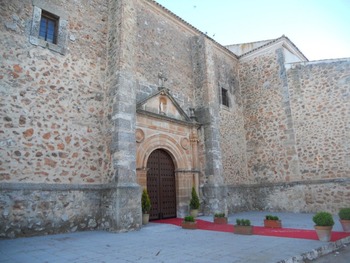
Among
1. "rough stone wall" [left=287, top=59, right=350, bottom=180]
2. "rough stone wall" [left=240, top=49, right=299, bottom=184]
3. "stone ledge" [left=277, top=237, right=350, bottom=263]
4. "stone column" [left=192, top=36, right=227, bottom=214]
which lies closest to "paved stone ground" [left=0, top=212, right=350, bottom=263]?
"stone ledge" [left=277, top=237, right=350, bottom=263]

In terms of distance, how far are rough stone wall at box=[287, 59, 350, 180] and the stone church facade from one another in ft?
0.14

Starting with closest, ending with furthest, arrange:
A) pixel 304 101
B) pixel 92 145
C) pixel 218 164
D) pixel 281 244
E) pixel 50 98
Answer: pixel 281 244
pixel 50 98
pixel 92 145
pixel 218 164
pixel 304 101

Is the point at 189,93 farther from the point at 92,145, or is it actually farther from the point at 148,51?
the point at 92,145

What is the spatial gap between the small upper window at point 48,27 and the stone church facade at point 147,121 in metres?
0.03

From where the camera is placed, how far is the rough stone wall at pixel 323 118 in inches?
415

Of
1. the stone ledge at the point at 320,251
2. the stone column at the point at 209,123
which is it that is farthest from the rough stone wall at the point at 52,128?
the stone ledge at the point at 320,251

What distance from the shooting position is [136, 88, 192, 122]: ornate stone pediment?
345 inches

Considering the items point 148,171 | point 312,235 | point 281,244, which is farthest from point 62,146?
point 312,235

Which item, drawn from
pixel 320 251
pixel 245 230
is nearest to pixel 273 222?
pixel 245 230

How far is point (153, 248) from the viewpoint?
4.57 metres

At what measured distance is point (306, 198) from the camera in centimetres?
1088

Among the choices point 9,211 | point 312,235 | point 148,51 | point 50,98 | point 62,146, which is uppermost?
point 148,51

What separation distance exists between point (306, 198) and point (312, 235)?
579 cm

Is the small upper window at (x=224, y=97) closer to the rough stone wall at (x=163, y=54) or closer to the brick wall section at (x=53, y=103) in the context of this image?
the rough stone wall at (x=163, y=54)
